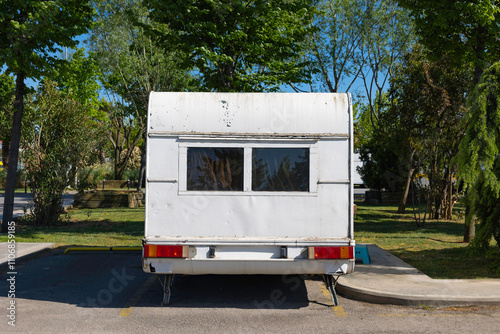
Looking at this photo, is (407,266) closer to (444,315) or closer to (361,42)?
(444,315)

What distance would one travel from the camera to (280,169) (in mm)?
6133

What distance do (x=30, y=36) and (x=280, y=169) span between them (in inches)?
374

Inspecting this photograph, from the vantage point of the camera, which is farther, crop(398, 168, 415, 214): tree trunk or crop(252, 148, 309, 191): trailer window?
crop(398, 168, 415, 214): tree trunk

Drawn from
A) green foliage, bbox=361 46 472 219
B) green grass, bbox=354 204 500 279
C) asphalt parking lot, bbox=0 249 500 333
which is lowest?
asphalt parking lot, bbox=0 249 500 333

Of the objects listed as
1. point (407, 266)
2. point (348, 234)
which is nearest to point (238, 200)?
point (348, 234)

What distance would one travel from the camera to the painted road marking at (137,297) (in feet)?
20.0

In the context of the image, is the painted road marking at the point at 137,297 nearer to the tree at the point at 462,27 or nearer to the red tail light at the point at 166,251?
the red tail light at the point at 166,251

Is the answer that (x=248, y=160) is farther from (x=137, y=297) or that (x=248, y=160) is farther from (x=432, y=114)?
(x=432, y=114)

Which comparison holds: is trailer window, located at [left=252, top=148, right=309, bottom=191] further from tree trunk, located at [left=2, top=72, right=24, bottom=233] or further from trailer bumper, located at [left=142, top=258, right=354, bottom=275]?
tree trunk, located at [left=2, top=72, right=24, bottom=233]

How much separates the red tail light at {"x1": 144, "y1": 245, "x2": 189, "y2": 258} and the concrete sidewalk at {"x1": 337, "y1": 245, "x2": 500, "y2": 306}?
8.45 feet

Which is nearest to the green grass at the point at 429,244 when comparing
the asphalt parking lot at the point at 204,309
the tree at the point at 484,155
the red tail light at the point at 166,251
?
the tree at the point at 484,155

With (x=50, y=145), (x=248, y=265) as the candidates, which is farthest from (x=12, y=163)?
(x=248, y=265)

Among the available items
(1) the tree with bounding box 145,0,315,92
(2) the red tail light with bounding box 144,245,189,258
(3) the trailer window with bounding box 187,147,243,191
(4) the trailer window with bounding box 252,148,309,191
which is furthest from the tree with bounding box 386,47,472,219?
(2) the red tail light with bounding box 144,245,189,258

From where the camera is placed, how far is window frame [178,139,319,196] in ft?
19.9
